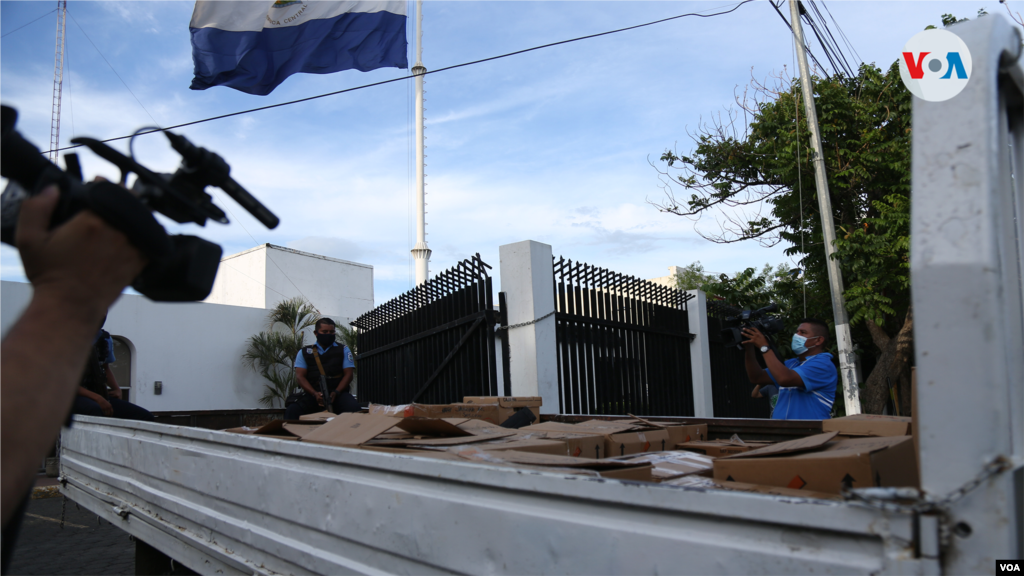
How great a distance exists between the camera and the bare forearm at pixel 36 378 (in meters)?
0.86

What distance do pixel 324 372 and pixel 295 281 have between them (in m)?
21.4

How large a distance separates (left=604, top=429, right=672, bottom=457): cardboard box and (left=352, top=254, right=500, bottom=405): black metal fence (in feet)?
12.1

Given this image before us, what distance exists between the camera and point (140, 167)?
1.09 metres

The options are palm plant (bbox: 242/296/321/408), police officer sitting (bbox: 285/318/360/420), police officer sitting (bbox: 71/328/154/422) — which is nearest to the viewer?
police officer sitting (bbox: 71/328/154/422)

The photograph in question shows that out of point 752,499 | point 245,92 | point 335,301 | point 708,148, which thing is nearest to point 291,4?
point 245,92

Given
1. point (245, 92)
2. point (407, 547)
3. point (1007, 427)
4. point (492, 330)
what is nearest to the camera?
point (1007, 427)

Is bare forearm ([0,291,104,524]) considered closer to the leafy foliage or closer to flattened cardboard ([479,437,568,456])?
flattened cardboard ([479,437,568,456])

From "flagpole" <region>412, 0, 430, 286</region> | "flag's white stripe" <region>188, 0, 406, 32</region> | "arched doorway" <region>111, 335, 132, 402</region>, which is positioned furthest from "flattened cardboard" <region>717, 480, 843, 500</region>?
"arched doorway" <region>111, 335, 132, 402</region>

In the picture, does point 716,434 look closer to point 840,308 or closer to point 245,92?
point 840,308

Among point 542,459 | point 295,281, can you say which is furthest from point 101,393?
point 295,281

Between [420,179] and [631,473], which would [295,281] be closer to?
[420,179]

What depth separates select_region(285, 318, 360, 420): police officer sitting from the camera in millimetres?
6469

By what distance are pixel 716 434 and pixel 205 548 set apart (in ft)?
8.43

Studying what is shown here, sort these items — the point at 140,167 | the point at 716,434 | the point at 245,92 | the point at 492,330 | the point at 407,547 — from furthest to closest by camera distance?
1. the point at 245,92
2. the point at 492,330
3. the point at 716,434
4. the point at 407,547
5. the point at 140,167
